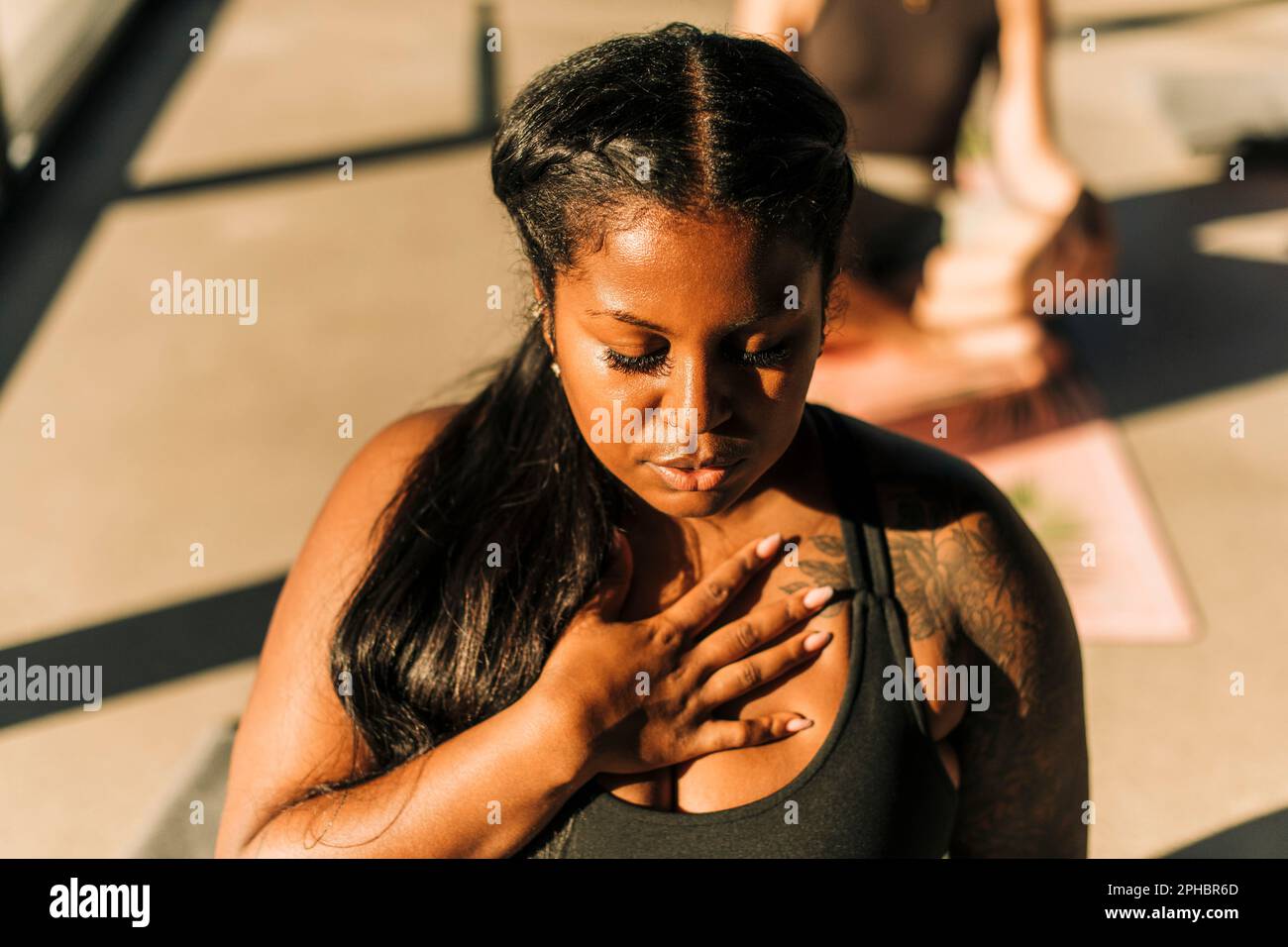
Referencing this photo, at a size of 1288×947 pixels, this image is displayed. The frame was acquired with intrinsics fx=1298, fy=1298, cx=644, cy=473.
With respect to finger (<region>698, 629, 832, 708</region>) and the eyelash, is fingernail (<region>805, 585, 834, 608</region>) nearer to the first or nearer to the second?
finger (<region>698, 629, 832, 708</region>)

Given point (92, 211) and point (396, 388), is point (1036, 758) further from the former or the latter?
point (92, 211)

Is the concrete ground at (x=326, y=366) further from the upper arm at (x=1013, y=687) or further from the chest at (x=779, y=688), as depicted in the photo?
the upper arm at (x=1013, y=687)

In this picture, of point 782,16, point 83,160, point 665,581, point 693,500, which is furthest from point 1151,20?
point 693,500

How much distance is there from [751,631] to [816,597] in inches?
3.1

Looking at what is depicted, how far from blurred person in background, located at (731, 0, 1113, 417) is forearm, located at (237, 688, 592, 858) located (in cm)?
209

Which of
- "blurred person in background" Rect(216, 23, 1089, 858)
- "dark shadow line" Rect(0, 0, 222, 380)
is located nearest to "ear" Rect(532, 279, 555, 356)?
"blurred person in background" Rect(216, 23, 1089, 858)

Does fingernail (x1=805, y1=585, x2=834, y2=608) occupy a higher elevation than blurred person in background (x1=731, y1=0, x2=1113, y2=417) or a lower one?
lower

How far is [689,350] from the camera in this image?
116 cm

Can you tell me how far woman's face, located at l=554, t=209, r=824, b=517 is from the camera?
44.6 inches

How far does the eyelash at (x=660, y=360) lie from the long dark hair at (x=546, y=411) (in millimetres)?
97

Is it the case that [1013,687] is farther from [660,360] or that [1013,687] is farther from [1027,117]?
[1027,117]

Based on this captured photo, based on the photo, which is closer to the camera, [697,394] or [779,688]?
[697,394]

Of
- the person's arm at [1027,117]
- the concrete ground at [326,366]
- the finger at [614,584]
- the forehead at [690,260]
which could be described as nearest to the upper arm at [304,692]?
the finger at [614,584]
